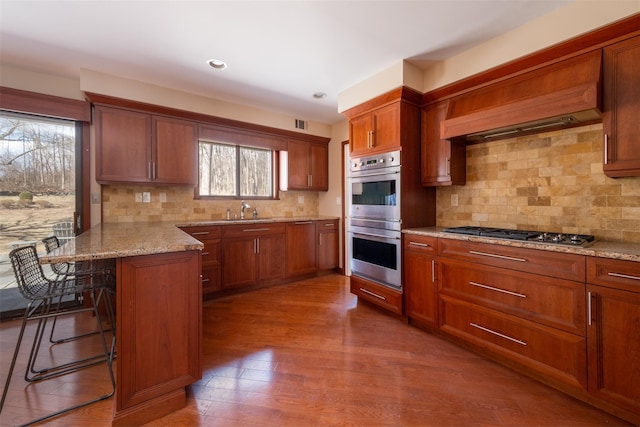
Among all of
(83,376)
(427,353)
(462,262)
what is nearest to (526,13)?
(462,262)

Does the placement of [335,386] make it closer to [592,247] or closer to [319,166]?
[592,247]

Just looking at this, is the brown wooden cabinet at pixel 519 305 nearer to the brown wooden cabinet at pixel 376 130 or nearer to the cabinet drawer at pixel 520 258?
the cabinet drawer at pixel 520 258

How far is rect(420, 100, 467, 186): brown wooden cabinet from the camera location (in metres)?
2.60

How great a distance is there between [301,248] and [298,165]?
1328 mm

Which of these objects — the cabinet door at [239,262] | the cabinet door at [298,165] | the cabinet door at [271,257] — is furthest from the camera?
the cabinet door at [298,165]

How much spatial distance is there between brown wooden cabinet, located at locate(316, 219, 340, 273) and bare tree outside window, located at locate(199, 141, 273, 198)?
3.38 feet

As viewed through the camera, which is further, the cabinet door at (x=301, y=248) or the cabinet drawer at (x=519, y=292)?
the cabinet door at (x=301, y=248)

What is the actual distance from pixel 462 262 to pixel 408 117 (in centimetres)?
150

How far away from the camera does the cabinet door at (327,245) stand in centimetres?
429

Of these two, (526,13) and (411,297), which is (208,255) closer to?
(411,297)

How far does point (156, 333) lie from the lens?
1504 mm

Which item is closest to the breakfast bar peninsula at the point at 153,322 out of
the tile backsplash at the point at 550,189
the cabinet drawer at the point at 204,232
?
the cabinet drawer at the point at 204,232

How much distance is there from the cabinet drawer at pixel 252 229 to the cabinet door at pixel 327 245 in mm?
712

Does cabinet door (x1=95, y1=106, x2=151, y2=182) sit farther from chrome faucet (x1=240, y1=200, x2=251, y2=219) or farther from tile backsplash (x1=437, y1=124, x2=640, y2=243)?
tile backsplash (x1=437, y1=124, x2=640, y2=243)
